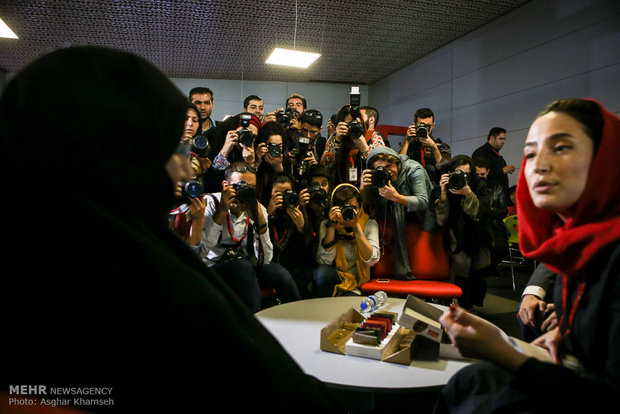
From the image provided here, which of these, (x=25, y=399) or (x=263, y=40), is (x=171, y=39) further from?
(x=25, y=399)

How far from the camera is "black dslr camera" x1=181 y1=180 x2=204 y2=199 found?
2070mm

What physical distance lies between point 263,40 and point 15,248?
17.8 feet

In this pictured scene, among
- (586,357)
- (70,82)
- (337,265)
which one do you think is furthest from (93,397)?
(337,265)

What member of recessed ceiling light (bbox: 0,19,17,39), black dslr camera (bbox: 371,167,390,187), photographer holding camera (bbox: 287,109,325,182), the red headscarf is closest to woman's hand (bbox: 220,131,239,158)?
photographer holding camera (bbox: 287,109,325,182)

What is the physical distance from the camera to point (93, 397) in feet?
1.63

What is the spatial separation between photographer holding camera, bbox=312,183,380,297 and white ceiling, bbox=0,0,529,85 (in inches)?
112

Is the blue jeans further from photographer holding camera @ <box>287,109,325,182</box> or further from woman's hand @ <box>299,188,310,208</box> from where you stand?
photographer holding camera @ <box>287,109,325,182</box>

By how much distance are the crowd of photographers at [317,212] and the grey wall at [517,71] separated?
2208mm

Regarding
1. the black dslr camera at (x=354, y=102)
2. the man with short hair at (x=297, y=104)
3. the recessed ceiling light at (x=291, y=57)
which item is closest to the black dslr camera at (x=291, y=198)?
the black dslr camera at (x=354, y=102)

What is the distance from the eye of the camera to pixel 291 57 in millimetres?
4730

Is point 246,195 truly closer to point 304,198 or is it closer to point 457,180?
point 304,198

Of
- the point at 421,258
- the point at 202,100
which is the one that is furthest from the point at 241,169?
the point at 421,258

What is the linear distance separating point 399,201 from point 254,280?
3.61ft

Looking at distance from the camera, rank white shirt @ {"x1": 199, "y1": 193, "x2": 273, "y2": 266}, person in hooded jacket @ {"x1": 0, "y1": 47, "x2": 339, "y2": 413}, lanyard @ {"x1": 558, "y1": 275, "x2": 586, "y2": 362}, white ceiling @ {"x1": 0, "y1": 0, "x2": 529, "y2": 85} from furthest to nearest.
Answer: white ceiling @ {"x1": 0, "y1": 0, "x2": 529, "y2": 85}, white shirt @ {"x1": 199, "y1": 193, "x2": 273, "y2": 266}, lanyard @ {"x1": 558, "y1": 275, "x2": 586, "y2": 362}, person in hooded jacket @ {"x1": 0, "y1": 47, "x2": 339, "y2": 413}
